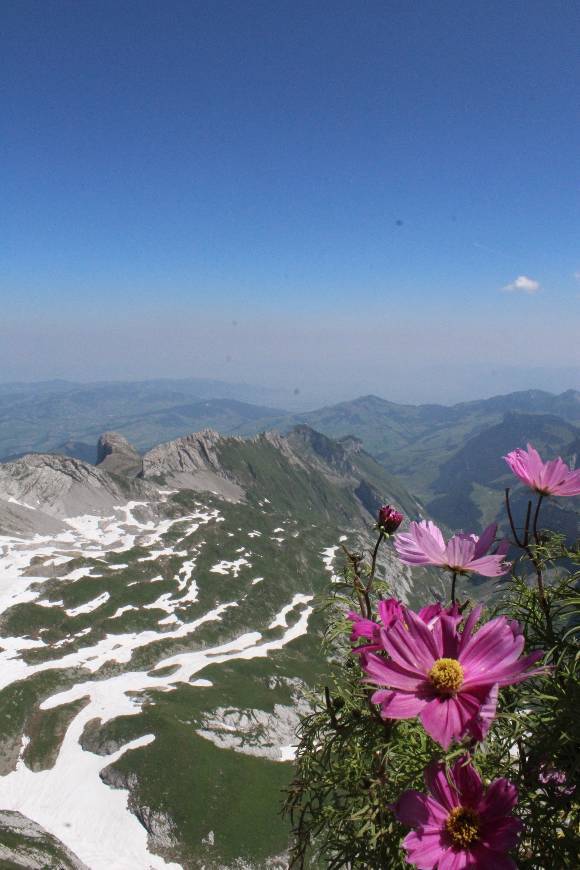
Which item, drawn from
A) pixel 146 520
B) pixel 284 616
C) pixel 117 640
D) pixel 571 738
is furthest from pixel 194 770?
pixel 146 520

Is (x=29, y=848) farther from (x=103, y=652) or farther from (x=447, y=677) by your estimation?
(x=447, y=677)

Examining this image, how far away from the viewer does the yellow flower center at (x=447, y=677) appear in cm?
231

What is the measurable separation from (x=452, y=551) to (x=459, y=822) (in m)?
1.57

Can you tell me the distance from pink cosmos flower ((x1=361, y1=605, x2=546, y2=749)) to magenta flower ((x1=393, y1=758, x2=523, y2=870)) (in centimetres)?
49

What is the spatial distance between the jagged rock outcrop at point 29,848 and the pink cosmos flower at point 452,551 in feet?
220

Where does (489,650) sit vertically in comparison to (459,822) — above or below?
above

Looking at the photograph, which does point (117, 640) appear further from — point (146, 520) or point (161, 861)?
point (146, 520)

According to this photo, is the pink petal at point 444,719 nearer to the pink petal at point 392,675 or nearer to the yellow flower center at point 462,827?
the pink petal at point 392,675

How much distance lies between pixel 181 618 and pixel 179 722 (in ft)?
169

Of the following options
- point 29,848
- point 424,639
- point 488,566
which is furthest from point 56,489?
point 424,639

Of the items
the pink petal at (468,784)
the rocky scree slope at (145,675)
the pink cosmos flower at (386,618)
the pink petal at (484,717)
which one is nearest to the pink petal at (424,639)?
the pink cosmos flower at (386,618)

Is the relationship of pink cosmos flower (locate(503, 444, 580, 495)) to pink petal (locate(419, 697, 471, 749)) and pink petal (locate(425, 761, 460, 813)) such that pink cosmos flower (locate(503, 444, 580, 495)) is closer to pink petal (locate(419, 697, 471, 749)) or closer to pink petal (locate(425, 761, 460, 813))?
pink petal (locate(419, 697, 471, 749))

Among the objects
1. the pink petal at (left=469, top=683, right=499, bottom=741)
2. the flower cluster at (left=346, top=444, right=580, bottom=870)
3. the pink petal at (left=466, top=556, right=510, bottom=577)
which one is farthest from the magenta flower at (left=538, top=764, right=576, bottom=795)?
the pink petal at (left=469, top=683, right=499, bottom=741)

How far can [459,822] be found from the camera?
237 cm
